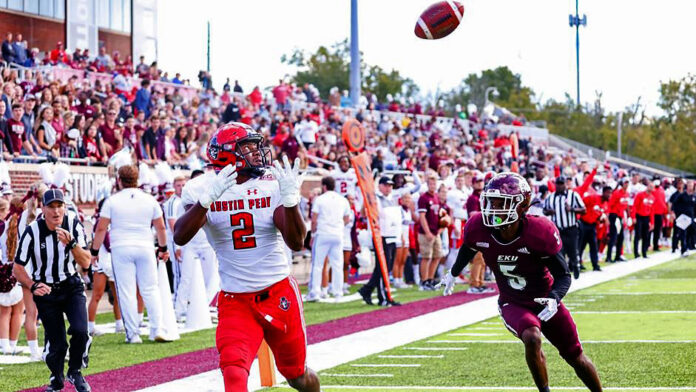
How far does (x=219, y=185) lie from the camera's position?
5.28 m

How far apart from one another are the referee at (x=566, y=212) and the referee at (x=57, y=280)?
10189 mm

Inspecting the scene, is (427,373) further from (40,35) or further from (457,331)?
(40,35)

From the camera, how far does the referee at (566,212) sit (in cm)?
1686

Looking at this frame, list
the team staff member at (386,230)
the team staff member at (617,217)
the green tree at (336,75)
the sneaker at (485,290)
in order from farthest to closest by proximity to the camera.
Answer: the green tree at (336,75), the team staff member at (617,217), the sneaker at (485,290), the team staff member at (386,230)

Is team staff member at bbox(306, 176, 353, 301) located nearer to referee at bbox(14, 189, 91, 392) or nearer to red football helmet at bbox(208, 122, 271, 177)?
referee at bbox(14, 189, 91, 392)

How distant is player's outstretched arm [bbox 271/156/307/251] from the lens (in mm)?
5328

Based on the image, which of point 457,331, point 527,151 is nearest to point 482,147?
point 527,151

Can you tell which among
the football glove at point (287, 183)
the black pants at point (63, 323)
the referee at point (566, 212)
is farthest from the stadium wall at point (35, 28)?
the football glove at point (287, 183)

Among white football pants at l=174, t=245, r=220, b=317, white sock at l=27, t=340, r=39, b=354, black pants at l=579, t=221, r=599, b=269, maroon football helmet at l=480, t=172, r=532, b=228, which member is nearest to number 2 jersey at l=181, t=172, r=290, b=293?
maroon football helmet at l=480, t=172, r=532, b=228

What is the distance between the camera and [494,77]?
8438cm

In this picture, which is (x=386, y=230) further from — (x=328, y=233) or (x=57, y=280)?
(x=57, y=280)

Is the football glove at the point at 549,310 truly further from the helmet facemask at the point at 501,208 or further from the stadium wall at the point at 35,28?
the stadium wall at the point at 35,28

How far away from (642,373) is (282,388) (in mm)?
2744

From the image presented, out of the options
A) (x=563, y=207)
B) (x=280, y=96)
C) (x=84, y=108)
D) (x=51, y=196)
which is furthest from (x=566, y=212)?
(x=280, y=96)
